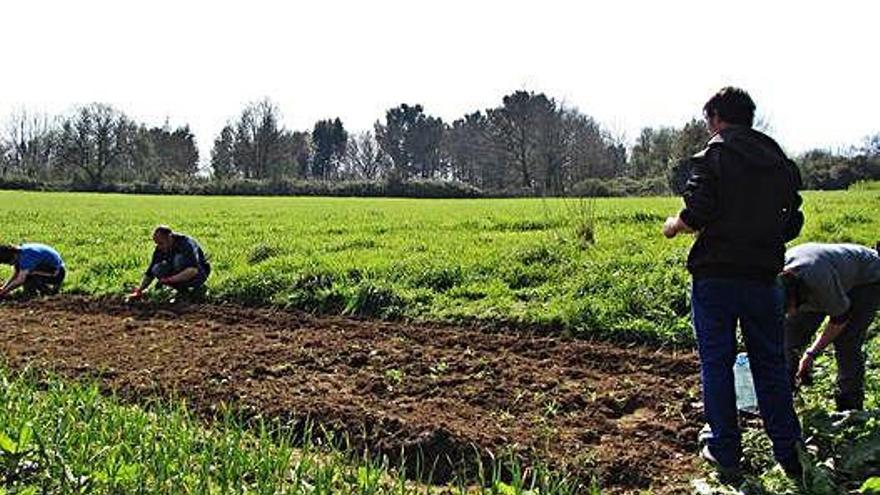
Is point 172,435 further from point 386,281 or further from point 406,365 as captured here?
point 386,281

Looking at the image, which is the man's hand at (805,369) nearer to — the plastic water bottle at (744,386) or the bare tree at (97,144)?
the plastic water bottle at (744,386)

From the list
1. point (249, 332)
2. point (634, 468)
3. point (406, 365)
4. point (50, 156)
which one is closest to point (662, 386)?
point (634, 468)

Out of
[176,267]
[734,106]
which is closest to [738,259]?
[734,106]

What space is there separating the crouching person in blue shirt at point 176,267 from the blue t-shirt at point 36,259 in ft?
5.74

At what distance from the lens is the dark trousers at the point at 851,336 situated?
5.36 metres

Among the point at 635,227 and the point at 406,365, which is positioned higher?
the point at 635,227

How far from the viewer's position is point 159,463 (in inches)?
171

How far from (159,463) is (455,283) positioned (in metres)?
6.56

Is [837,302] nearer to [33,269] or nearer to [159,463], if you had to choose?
[159,463]

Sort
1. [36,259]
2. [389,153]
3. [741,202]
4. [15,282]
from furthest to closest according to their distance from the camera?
1. [389,153]
2. [36,259]
3. [15,282]
4. [741,202]

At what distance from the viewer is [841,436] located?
4.87 metres

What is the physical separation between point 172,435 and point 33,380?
6.60 feet

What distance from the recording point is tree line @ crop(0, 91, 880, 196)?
54.2m

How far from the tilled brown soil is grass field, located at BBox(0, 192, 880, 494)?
0.53 metres
